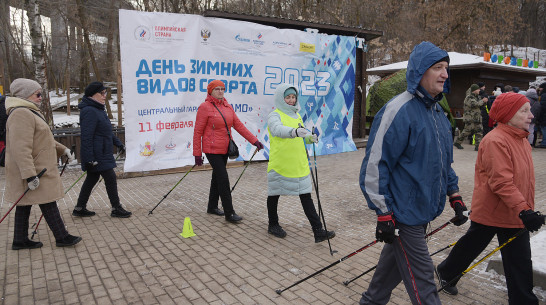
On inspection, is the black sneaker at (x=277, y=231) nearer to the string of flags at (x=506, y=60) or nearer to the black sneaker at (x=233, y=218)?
the black sneaker at (x=233, y=218)

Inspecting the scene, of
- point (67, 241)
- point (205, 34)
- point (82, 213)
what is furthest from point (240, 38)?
point (67, 241)

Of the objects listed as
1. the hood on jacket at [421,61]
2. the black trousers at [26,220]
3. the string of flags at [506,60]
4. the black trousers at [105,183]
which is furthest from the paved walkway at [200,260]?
the string of flags at [506,60]

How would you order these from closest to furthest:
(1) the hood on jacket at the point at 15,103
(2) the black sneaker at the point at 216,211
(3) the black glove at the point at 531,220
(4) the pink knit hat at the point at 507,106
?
(3) the black glove at the point at 531,220
(4) the pink knit hat at the point at 507,106
(1) the hood on jacket at the point at 15,103
(2) the black sneaker at the point at 216,211

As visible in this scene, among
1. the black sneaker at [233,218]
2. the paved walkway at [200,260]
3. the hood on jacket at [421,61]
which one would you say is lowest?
the paved walkway at [200,260]

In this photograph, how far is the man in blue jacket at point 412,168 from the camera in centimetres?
243

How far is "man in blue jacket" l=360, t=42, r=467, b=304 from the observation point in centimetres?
243

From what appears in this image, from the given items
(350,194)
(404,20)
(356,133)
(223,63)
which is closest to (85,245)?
(350,194)

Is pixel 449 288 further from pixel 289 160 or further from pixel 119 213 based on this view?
pixel 119 213

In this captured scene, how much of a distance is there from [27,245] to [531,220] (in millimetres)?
4866

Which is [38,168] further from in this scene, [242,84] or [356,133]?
[356,133]

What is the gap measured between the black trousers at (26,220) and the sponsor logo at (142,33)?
423cm

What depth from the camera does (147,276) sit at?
12.5 ft

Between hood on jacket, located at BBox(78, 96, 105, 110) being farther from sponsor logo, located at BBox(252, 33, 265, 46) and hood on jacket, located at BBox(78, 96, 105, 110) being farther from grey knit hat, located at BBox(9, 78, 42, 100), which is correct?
sponsor logo, located at BBox(252, 33, 265, 46)

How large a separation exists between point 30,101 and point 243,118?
545 centimetres
